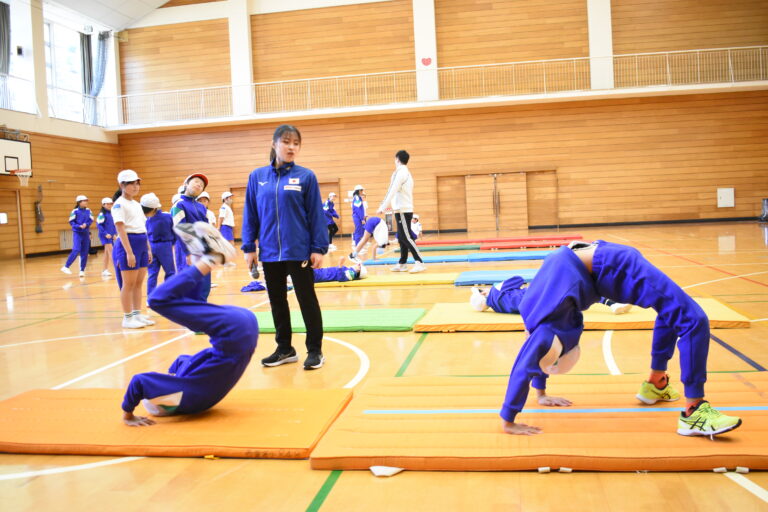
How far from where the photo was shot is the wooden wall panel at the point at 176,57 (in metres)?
23.2

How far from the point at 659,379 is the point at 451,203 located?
19.9m

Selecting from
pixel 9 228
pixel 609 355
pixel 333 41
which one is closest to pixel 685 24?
pixel 333 41

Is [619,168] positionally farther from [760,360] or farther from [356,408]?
[356,408]

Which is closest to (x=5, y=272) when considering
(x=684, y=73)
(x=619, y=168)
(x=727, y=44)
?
(x=619, y=168)

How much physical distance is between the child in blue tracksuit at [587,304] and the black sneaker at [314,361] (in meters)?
1.97

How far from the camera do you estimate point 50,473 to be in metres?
2.84

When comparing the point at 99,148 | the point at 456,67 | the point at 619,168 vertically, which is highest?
the point at 456,67

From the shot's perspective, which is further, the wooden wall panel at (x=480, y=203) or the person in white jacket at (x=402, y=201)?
the wooden wall panel at (x=480, y=203)

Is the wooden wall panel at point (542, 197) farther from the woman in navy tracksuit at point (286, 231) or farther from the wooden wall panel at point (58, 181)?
the woman in navy tracksuit at point (286, 231)

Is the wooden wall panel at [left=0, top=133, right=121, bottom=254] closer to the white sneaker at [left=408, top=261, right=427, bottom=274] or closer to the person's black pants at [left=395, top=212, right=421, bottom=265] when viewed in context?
the person's black pants at [left=395, top=212, right=421, bottom=265]

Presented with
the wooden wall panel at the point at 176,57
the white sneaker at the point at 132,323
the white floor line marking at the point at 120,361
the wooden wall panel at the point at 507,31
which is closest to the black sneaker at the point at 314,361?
the white floor line marking at the point at 120,361

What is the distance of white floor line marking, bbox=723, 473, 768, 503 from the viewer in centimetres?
228

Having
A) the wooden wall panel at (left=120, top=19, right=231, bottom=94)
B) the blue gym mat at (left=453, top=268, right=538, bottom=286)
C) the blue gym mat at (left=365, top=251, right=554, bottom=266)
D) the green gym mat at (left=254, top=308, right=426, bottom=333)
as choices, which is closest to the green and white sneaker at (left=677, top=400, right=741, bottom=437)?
the green gym mat at (left=254, top=308, right=426, bottom=333)

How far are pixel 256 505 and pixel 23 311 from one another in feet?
24.0
